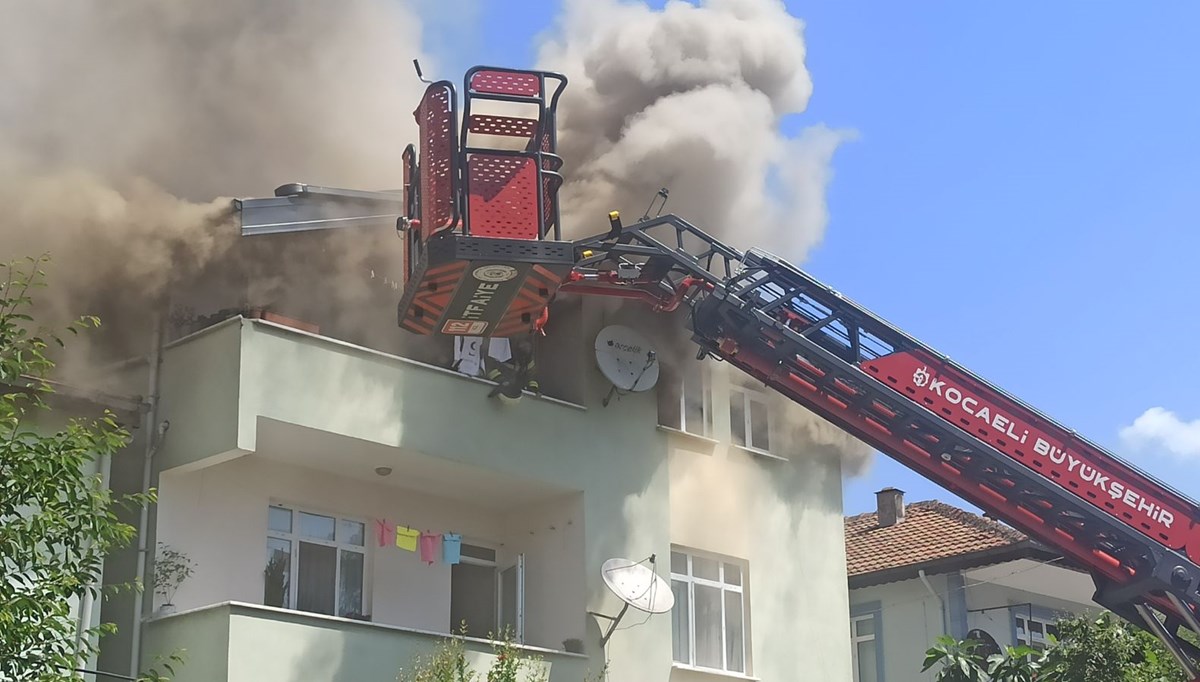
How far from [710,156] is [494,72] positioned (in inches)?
250

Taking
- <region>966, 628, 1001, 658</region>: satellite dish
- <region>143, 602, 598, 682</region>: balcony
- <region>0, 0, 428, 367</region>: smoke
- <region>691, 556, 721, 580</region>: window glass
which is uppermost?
<region>0, 0, 428, 367</region>: smoke

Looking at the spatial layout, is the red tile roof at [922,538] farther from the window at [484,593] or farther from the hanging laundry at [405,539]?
the hanging laundry at [405,539]

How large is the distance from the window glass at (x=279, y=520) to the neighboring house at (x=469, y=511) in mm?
33

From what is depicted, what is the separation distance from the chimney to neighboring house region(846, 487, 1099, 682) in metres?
1.06

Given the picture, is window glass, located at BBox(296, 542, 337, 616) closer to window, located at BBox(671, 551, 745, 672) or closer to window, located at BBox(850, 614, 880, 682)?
window, located at BBox(671, 551, 745, 672)

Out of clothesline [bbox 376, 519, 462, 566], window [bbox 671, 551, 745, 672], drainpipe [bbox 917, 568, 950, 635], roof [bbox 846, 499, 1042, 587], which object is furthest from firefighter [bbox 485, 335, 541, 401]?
drainpipe [bbox 917, 568, 950, 635]

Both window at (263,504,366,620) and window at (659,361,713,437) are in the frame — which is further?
window at (659,361,713,437)

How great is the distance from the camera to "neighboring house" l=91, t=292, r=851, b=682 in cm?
1688

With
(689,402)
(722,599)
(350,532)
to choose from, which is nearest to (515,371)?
(350,532)

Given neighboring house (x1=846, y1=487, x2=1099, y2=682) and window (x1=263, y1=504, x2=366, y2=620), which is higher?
neighboring house (x1=846, y1=487, x2=1099, y2=682)

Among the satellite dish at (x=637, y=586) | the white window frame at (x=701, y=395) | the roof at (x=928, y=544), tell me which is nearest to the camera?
the satellite dish at (x=637, y=586)

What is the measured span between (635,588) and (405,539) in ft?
8.83

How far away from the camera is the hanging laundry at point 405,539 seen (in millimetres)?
19062

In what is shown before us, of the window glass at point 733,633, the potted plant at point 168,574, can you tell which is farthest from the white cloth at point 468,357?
the window glass at point 733,633
